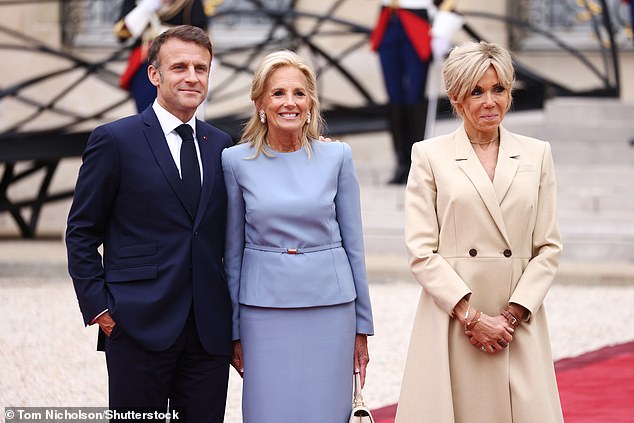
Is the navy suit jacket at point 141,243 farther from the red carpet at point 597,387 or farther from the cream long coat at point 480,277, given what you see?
the red carpet at point 597,387

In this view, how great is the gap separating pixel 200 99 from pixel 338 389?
34.2 inches

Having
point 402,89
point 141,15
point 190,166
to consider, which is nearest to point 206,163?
point 190,166

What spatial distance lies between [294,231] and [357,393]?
47cm

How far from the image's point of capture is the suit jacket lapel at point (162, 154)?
10.5 feet

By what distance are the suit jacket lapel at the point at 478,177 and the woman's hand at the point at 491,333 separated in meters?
0.23

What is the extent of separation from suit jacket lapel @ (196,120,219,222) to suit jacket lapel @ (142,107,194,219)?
0.16 ft

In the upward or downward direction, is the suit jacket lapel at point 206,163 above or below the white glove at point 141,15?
below

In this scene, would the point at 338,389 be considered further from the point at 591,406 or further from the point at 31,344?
the point at 31,344

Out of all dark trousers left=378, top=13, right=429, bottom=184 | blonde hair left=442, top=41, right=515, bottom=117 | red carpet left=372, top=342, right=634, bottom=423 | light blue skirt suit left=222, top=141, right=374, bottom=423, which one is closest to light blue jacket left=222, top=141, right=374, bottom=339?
light blue skirt suit left=222, top=141, right=374, bottom=423

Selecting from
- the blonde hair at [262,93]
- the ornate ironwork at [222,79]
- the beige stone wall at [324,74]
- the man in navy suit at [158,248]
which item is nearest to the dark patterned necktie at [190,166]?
the man in navy suit at [158,248]

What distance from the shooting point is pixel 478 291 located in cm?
336

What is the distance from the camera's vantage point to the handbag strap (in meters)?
3.22

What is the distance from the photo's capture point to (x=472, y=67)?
3.32 meters

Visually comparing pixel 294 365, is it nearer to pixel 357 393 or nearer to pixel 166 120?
pixel 357 393
